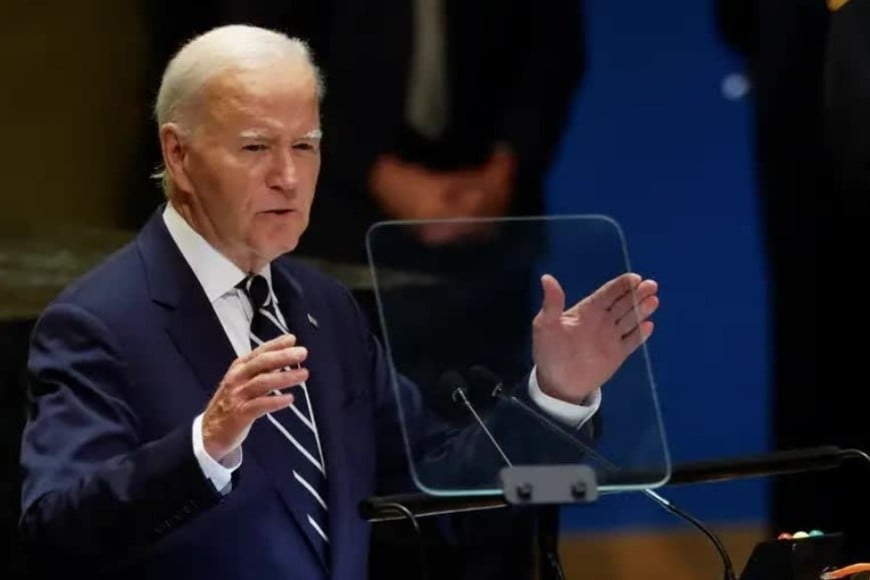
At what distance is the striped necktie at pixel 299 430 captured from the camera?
2.13m

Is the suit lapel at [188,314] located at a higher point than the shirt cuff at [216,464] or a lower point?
higher

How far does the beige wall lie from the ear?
50 cm

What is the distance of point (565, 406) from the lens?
1839mm

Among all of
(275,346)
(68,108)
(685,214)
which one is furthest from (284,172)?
(685,214)

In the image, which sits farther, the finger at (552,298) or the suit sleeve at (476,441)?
the finger at (552,298)

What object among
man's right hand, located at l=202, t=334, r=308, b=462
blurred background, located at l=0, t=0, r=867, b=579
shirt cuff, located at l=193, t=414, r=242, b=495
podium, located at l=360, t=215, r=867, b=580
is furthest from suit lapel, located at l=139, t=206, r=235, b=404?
blurred background, located at l=0, t=0, r=867, b=579

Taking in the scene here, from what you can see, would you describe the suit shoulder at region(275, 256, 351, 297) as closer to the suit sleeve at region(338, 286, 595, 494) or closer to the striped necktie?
the striped necktie

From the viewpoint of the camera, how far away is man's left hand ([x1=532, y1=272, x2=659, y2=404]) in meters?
1.92

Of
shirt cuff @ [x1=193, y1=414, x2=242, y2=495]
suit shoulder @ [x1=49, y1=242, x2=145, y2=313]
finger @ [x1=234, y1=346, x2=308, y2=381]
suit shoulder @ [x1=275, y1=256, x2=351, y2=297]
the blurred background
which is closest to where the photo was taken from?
finger @ [x1=234, y1=346, x2=308, y2=381]

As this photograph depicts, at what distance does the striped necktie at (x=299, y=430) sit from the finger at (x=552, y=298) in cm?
41

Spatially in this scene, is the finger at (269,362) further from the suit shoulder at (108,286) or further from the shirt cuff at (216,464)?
the suit shoulder at (108,286)

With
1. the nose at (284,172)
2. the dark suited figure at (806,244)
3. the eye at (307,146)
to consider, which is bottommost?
the dark suited figure at (806,244)

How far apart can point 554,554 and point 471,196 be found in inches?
54.5

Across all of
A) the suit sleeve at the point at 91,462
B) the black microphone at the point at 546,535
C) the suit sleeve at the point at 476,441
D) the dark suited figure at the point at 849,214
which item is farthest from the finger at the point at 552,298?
the dark suited figure at the point at 849,214
